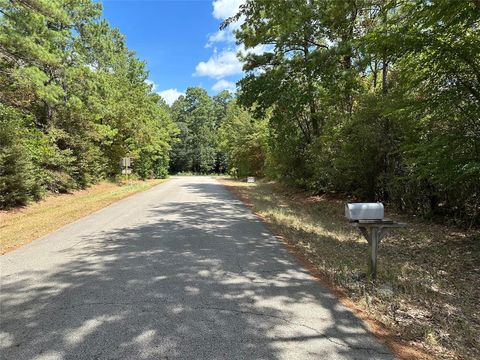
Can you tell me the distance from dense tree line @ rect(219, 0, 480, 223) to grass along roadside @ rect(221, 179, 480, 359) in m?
1.40

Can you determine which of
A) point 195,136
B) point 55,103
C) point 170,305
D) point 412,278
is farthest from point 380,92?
point 195,136

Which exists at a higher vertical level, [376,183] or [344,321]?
[376,183]

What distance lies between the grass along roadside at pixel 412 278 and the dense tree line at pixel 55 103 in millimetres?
10339

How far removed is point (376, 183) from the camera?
12148 millimetres

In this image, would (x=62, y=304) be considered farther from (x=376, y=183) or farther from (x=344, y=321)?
(x=376, y=183)

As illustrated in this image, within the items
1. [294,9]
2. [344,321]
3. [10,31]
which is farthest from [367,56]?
[10,31]

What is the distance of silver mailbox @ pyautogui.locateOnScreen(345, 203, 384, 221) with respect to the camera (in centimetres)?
477

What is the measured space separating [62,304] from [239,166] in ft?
117

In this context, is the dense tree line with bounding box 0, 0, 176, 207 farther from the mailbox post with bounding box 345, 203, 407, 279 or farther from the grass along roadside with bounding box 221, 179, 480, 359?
the mailbox post with bounding box 345, 203, 407, 279

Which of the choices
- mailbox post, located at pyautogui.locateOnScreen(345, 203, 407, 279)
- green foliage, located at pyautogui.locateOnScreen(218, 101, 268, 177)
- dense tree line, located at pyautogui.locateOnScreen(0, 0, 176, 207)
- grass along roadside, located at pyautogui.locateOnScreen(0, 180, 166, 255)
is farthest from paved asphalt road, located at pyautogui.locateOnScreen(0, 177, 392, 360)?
green foliage, located at pyautogui.locateOnScreen(218, 101, 268, 177)

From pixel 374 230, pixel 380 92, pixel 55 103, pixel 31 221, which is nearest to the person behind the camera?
pixel 374 230

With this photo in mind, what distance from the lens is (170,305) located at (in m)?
4.02

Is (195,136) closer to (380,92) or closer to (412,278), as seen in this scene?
(380,92)

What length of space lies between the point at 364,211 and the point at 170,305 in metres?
2.89
